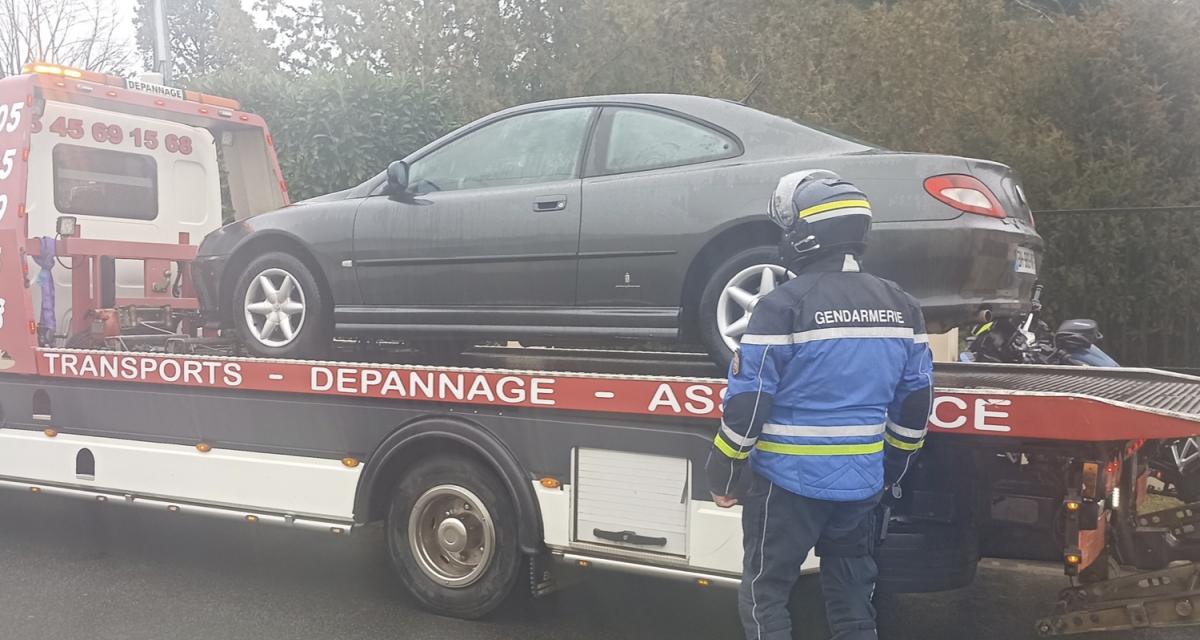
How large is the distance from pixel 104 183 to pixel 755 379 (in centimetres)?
514

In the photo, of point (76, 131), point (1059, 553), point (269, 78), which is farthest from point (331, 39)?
point (1059, 553)

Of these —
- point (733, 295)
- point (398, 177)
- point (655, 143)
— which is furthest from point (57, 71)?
point (733, 295)

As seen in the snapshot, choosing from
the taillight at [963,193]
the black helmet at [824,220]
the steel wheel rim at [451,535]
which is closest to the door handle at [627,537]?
the steel wheel rim at [451,535]

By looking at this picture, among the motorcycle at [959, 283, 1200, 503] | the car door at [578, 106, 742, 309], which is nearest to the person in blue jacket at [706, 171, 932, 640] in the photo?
the car door at [578, 106, 742, 309]

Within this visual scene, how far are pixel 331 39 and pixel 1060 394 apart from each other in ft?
54.8

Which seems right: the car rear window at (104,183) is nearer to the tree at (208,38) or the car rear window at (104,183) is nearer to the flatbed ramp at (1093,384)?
the flatbed ramp at (1093,384)

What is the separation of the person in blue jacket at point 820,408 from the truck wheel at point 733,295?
3.53 feet

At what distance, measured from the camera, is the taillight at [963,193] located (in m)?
4.12

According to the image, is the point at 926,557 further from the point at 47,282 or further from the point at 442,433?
the point at 47,282

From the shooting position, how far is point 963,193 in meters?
4.15

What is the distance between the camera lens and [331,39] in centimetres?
1797

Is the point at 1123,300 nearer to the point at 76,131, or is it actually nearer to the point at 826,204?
the point at 826,204

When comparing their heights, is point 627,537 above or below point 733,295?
below

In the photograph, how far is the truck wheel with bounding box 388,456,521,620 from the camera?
173 inches
